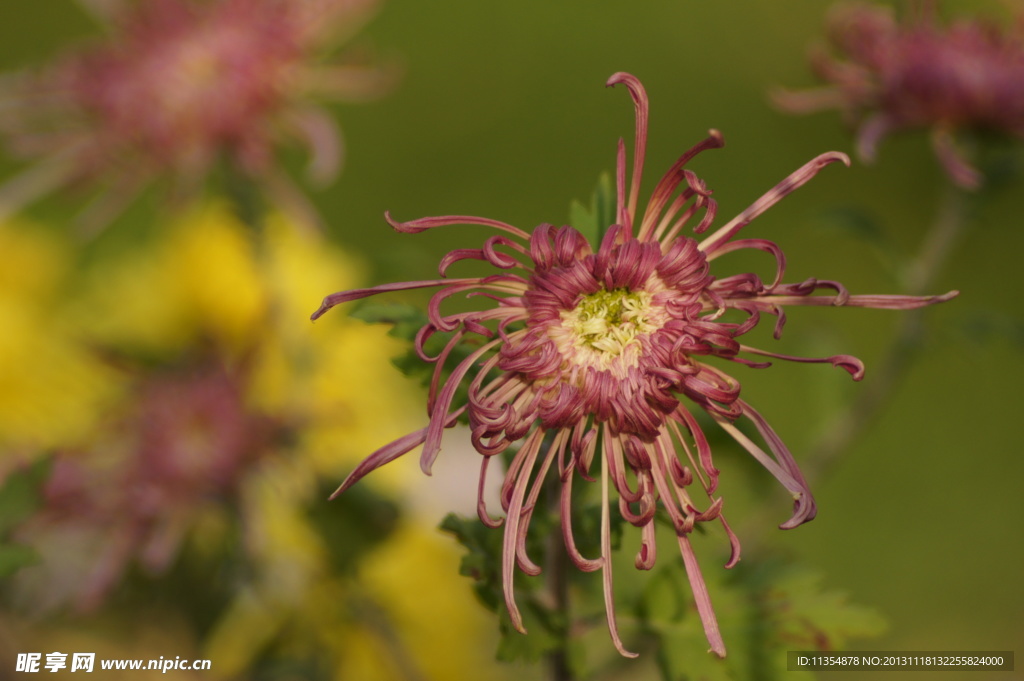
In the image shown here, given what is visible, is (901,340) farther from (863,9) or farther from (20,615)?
(20,615)

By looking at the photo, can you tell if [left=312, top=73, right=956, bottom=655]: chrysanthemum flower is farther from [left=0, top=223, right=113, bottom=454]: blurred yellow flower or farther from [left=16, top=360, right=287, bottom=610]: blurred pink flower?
[left=0, top=223, right=113, bottom=454]: blurred yellow flower

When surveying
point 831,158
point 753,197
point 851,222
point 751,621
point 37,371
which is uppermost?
point 753,197

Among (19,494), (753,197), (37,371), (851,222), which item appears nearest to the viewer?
(19,494)

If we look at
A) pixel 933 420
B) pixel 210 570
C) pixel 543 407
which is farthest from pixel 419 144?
pixel 543 407

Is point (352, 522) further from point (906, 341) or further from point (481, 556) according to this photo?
point (906, 341)

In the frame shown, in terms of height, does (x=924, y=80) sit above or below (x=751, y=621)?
above

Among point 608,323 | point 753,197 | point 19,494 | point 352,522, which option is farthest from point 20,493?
point 753,197
